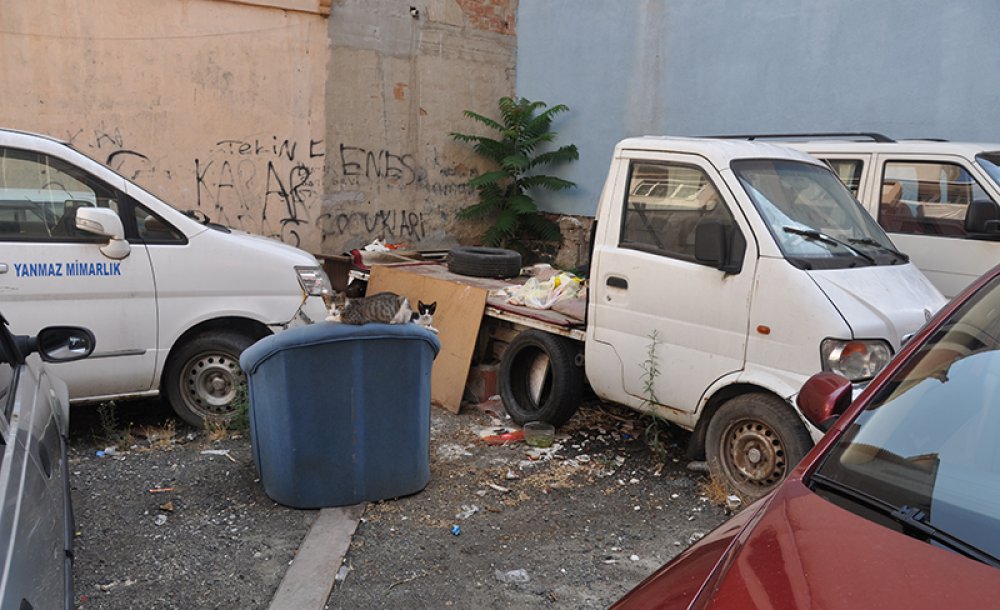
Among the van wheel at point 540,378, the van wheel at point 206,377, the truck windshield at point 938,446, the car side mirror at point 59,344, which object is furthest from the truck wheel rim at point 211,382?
the truck windshield at point 938,446

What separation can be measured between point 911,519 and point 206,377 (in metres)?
5.16

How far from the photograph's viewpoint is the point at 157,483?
5074 mm

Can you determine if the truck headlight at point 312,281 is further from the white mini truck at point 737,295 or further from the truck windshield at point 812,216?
the truck windshield at point 812,216

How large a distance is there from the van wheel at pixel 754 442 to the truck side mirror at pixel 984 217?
2990mm

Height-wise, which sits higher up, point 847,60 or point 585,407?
point 847,60

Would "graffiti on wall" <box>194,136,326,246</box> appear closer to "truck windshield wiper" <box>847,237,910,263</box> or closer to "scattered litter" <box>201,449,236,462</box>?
"scattered litter" <box>201,449,236,462</box>

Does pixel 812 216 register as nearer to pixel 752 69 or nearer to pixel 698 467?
pixel 698 467

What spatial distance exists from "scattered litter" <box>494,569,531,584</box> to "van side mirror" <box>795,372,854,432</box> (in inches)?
76.2

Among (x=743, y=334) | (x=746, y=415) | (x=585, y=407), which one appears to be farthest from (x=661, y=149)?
(x=585, y=407)

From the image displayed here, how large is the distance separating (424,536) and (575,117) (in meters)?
8.89

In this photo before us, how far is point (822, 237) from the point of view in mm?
4922

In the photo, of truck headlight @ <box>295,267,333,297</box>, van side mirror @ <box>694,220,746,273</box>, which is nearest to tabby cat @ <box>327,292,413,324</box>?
truck headlight @ <box>295,267,333,297</box>

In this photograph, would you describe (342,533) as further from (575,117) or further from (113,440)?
(575,117)

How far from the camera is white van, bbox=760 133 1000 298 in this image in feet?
20.9
